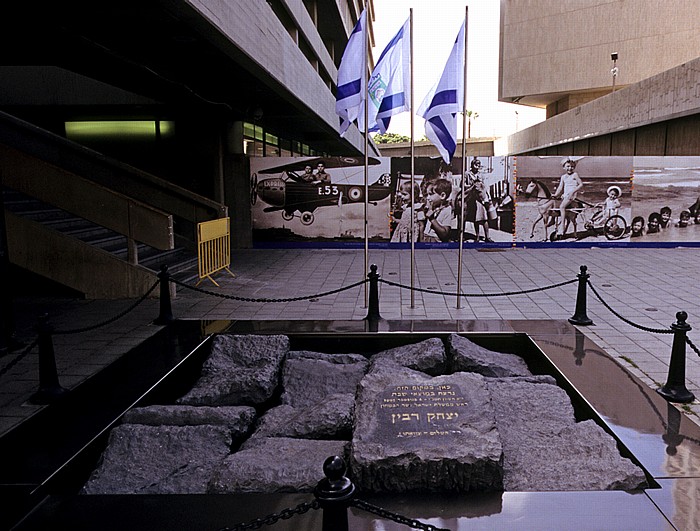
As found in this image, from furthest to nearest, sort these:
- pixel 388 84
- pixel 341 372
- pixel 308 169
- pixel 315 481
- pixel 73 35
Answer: pixel 308 169, pixel 73 35, pixel 388 84, pixel 341 372, pixel 315 481

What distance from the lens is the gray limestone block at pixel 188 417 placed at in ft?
17.3

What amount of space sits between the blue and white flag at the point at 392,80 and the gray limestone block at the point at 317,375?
4.20m

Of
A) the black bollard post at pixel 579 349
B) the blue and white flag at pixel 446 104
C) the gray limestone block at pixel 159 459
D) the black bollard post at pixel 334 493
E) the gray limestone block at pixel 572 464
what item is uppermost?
the blue and white flag at pixel 446 104

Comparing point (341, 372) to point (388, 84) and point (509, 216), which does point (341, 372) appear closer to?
point (388, 84)

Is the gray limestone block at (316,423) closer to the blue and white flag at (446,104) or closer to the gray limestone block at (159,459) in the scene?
the gray limestone block at (159,459)

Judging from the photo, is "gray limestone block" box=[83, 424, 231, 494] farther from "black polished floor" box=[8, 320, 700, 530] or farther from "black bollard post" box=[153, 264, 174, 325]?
"black bollard post" box=[153, 264, 174, 325]

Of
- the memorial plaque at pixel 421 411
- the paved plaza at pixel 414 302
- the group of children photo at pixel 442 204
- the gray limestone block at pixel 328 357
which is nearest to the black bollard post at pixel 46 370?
the paved plaza at pixel 414 302

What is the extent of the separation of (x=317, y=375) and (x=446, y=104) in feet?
16.0

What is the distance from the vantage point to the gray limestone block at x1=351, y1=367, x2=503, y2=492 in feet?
13.2

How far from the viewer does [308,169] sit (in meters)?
16.9

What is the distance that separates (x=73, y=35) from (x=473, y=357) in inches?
342

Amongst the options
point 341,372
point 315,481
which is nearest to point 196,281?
point 341,372

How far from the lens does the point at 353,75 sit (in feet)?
31.4

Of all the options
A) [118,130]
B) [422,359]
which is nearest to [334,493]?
[422,359]
